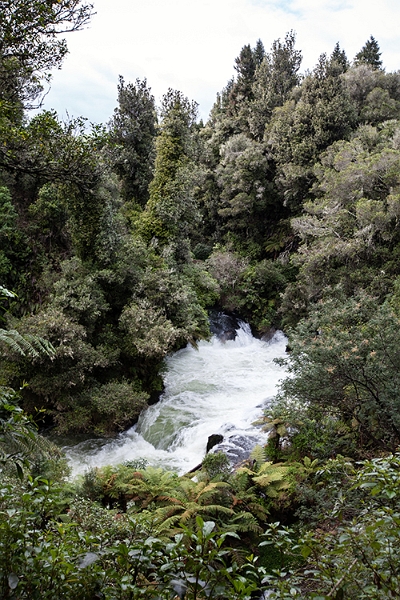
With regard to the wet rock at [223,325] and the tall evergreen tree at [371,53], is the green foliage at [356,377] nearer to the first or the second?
the wet rock at [223,325]

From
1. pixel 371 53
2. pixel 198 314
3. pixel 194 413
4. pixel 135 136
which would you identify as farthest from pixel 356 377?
pixel 371 53

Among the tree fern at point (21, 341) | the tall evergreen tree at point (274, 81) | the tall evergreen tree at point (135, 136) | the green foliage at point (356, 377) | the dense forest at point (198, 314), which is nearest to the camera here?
the dense forest at point (198, 314)

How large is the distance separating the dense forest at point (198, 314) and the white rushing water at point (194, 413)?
0.62 metres

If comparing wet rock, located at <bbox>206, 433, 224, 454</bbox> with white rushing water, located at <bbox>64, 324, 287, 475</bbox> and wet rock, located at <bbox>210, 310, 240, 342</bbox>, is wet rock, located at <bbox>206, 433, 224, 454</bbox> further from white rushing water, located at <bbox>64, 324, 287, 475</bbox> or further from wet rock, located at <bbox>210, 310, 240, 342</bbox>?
wet rock, located at <bbox>210, 310, 240, 342</bbox>

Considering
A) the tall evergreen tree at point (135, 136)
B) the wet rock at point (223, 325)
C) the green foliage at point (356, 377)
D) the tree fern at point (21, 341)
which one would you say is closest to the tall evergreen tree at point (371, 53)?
the tall evergreen tree at point (135, 136)

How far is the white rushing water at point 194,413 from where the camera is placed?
31.0 ft

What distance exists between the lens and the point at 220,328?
17.9m

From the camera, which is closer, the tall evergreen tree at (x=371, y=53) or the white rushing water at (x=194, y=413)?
the white rushing water at (x=194, y=413)

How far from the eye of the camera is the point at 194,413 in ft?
36.8

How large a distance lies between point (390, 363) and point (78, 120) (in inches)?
279

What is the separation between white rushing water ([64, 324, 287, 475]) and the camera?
9438 millimetres

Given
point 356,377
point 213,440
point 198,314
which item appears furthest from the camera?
point 198,314

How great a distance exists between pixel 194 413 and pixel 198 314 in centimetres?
393

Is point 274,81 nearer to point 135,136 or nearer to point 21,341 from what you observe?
point 135,136
